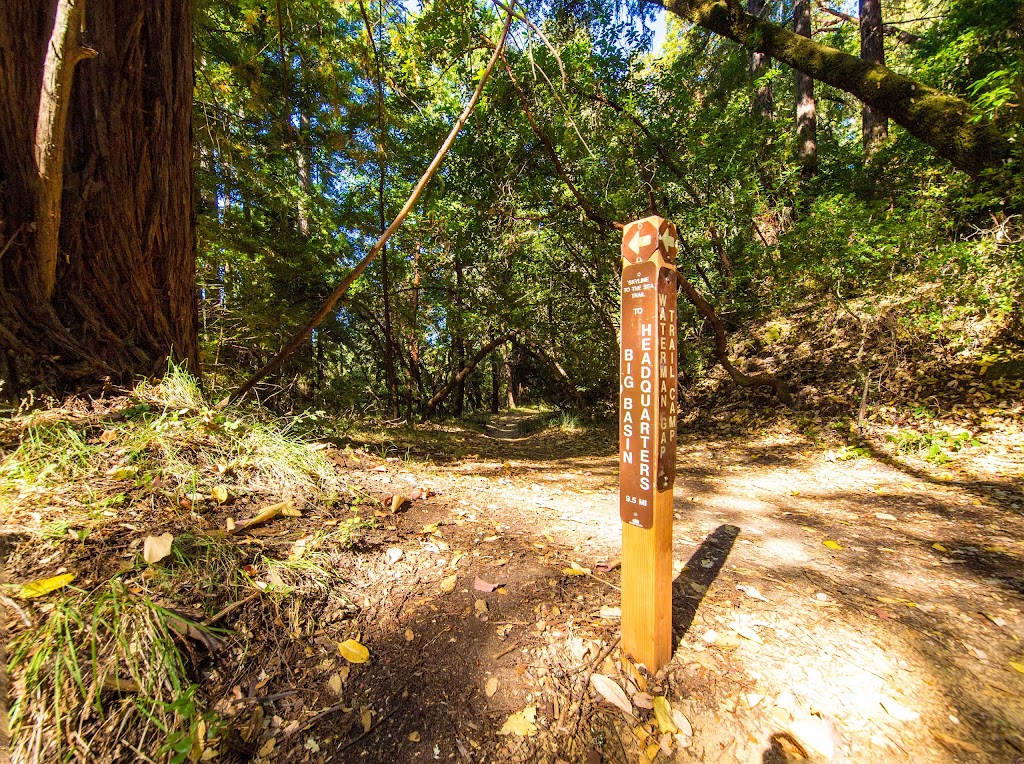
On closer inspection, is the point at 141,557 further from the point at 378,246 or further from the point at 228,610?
the point at 378,246

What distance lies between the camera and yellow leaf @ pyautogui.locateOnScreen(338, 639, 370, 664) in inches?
61.1

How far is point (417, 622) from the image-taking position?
1758 mm

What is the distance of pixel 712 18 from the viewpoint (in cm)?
603

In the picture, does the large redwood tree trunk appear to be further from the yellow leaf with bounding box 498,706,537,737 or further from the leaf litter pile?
the yellow leaf with bounding box 498,706,537,737

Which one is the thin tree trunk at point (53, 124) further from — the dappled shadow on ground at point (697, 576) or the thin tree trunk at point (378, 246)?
the dappled shadow on ground at point (697, 576)

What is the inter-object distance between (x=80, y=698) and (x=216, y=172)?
20.7ft

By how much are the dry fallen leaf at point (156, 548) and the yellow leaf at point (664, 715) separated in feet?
6.22

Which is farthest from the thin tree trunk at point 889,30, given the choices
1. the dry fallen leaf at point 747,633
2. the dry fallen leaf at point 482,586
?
the dry fallen leaf at point 482,586

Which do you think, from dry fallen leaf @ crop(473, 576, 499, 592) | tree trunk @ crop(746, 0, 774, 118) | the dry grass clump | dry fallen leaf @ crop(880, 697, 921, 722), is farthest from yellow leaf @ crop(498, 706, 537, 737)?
tree trunk @ crop(746, 0, 774, 118)

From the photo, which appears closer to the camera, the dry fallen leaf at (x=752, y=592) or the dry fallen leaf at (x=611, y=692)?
the dry fallen leaf at (x=611, y=692)

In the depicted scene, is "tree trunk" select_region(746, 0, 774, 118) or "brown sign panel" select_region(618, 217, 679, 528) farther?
"tree trunk" select_region(746, 0, 774, 118)

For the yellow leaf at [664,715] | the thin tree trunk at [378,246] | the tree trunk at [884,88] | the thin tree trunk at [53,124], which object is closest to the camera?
the yellow leaf at [664,715]

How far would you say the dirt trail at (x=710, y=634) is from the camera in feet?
4.50

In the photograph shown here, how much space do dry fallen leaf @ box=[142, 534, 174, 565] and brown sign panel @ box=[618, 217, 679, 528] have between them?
69.6 inches
